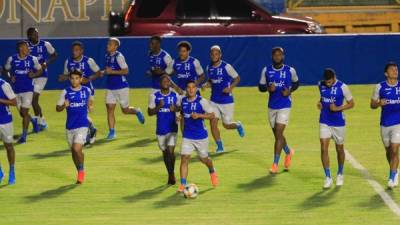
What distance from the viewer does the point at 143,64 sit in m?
30.5

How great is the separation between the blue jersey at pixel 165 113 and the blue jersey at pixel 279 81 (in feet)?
6.36

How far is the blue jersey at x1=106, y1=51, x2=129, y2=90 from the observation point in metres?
22.5

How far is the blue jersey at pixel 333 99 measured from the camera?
17.5m

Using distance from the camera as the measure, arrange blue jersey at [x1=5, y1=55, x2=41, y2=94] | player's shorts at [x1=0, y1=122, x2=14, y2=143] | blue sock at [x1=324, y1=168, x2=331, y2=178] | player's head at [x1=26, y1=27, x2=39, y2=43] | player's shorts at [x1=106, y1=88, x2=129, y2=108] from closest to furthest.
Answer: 1. blue sock at [x1=324, y1=168, x2=331, y2=178]
2. player's shorts at [x1=0, y1=122, x2=14, y2=143]
3. blue jersey at [x1=5, y1=55, x2=41, y2=94]
4. player's shorts at [x1=106, y1=88, x2=129, y2=108]
5. player's head at [x1=26, y1=27, x2=39, y2=43]

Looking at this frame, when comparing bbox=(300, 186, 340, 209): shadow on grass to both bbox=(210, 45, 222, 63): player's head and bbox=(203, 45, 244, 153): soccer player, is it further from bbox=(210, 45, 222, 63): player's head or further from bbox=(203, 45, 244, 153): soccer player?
bbox=(210, 45, 222, 63): player's head

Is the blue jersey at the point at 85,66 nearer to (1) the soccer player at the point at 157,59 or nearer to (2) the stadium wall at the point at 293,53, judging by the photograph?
(1) the soccer player at the point at 157,59

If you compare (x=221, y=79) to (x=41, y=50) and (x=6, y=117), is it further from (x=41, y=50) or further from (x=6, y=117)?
→ (x=41, y=50)

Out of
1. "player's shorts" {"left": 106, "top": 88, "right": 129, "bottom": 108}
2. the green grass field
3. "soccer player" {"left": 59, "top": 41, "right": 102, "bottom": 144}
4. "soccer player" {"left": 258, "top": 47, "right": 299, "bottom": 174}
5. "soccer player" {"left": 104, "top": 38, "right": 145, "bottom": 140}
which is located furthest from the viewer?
"player's shorts" {"left": 106, "top": 88, "right": 129, "bottom": 108}

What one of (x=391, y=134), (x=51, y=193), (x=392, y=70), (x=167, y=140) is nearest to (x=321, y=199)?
(x=391, y=134)

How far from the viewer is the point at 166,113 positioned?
1780 centimetres

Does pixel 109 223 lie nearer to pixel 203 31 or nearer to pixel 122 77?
pixel 122 77

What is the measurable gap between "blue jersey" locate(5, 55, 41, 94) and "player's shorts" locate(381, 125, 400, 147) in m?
8.14

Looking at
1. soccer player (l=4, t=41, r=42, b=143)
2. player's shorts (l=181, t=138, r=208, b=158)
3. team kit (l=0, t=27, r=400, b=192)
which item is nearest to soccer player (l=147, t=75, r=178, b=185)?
team kit (l=0, t=27, r=400, b=192)

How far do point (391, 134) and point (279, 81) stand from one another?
2.40 metres
